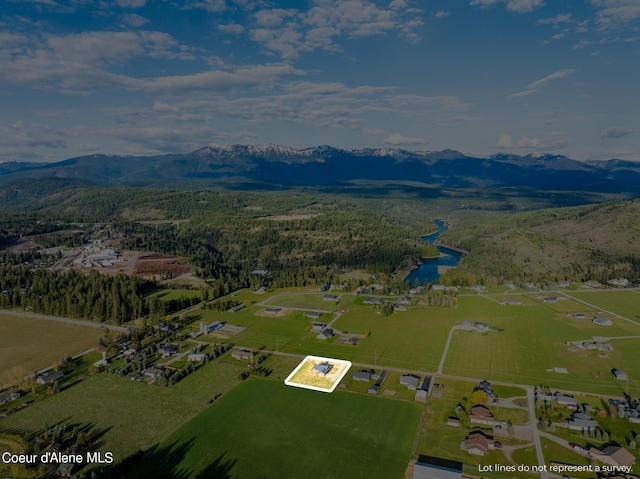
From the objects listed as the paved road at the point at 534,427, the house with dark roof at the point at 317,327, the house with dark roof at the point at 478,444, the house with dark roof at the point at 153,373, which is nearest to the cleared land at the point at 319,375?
the house with dark roof at the point at 317,327

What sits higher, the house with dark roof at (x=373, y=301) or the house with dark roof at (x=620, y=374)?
the house with dark roof at (x=620, y=374)

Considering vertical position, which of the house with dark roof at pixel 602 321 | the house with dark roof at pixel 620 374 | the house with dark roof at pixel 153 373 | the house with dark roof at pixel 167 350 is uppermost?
the house with dark roof at pixel 620 374

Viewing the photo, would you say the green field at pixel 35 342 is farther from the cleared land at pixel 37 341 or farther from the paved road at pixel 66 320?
the paved road at pixel 66 320

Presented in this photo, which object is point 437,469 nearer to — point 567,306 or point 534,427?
point 534,427

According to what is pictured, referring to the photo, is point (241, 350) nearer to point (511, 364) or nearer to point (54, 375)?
point (54, 375)

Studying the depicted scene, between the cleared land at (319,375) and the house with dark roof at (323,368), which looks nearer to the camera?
the cleared land at (319,375)

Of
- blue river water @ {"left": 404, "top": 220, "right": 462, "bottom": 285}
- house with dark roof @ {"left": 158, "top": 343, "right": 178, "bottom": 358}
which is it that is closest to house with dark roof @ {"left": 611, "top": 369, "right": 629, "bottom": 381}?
house with dark roof @ {"left": 158, "top": 343, "right": 178, "bottom": 358}
